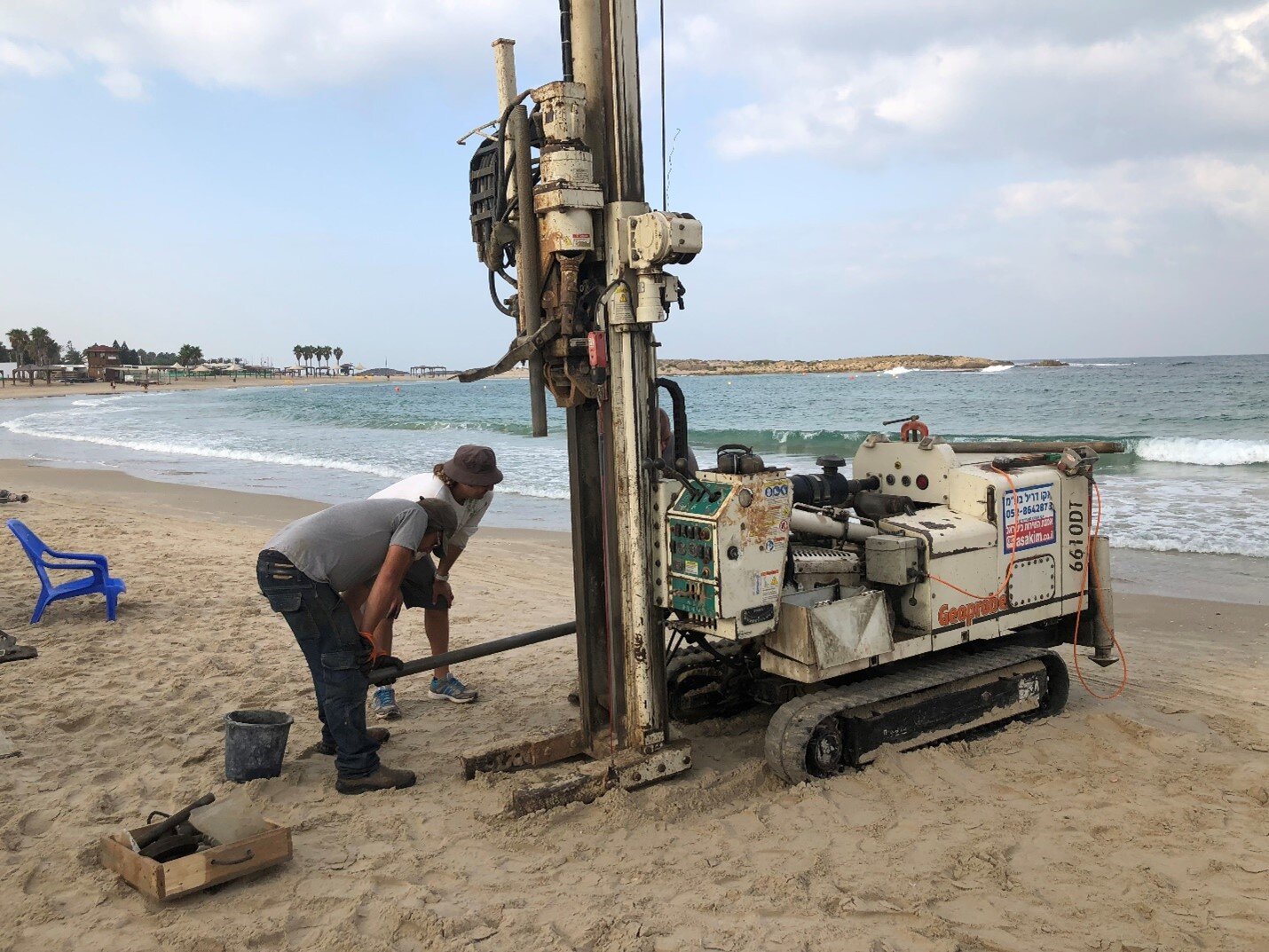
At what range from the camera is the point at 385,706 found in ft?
19.2

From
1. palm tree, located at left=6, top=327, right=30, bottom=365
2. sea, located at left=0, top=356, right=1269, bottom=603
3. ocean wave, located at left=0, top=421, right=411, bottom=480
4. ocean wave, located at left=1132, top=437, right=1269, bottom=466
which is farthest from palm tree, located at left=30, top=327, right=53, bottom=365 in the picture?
ocean wave, located at left=1132, top=437, right=1269, bottom=466

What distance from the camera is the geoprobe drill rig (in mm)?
4434

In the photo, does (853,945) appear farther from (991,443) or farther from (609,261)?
(991,443)

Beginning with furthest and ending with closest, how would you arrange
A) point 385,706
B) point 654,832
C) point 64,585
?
point 64,585 < point 385,706 < point 654,832

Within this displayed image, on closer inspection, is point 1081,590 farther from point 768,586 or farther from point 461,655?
point 461,655

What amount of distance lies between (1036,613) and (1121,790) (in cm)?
121

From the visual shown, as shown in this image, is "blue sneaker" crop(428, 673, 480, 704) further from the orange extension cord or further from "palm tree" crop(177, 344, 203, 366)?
"palm tree" crop(177, 344, 203, 366)

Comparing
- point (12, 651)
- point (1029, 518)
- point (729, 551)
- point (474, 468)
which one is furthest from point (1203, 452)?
point (12, 651)

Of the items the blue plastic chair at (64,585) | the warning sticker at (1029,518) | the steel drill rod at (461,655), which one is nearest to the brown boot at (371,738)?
the steel drill rod at (461,655)

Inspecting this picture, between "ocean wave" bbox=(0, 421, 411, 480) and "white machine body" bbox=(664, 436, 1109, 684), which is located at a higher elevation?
"white machine body" bbox=(664, 436, 1109, 684)

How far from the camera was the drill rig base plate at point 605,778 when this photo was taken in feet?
14.4

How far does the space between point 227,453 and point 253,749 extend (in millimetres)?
22912

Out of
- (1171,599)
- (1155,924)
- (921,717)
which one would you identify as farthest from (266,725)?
(1171,599)

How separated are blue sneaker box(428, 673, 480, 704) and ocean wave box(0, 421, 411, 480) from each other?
13688mm
